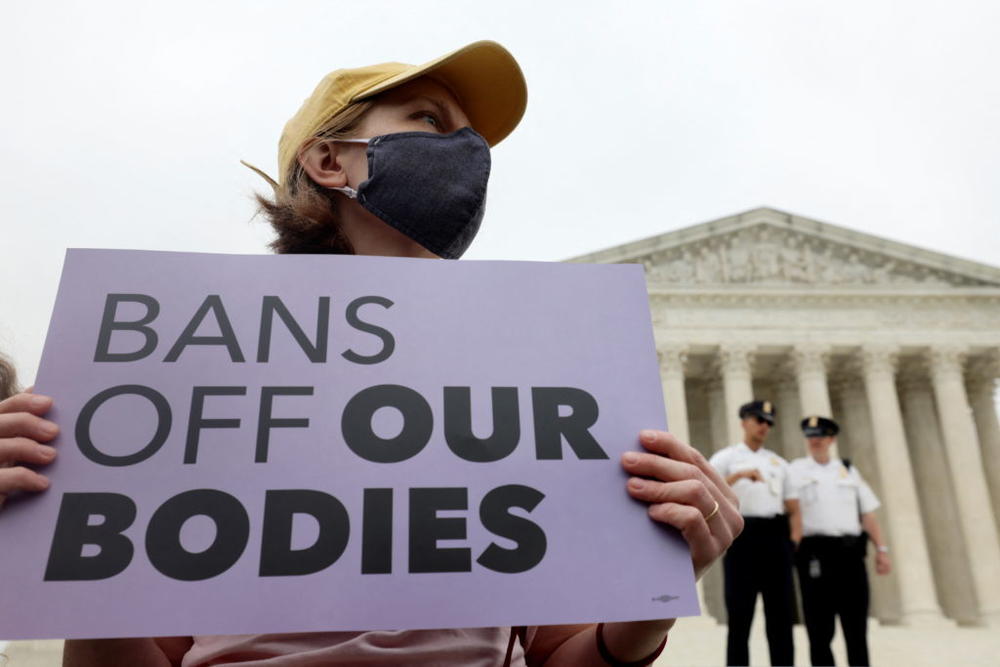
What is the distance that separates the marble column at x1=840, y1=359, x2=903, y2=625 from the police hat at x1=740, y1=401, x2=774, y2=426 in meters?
19.3

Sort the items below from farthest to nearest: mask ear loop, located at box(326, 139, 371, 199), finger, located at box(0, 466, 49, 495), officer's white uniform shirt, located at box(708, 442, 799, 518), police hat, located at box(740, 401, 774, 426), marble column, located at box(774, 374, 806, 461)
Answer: marble column, located at box(774, 374, 806, 461), police hat, located at box(740, 401, 774, 426), officer's white uniform shirt, located at box(708, 442, 799, 518), mask ear loop, located at box(326, 139, 371, 199), finger, located at box(0, 466, 49, 495)

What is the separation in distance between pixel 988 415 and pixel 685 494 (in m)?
33.1

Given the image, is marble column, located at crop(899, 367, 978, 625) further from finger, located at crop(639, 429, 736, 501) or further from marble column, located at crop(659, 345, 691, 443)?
finger, located at crop(639, 429, 736, 501)

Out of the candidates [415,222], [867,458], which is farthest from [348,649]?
[867,458]

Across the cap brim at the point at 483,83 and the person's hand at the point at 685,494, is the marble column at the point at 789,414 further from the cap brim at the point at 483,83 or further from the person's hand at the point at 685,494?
the person's hand at the point at 685,494

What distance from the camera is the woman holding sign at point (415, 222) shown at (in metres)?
1.71

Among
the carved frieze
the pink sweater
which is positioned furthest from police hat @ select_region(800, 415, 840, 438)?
the carved frieze

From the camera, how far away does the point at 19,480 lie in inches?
62.1

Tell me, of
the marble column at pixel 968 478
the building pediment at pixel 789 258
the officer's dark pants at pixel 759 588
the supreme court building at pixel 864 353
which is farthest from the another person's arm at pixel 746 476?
the marble column at pixel 968 478

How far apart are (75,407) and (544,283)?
1201 mm

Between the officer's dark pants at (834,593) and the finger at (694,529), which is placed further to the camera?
the officer's dark pants at (834,593)

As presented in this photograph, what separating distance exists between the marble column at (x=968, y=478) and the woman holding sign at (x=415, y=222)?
95.1 ft

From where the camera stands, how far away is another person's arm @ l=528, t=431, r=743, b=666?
1.72 meters

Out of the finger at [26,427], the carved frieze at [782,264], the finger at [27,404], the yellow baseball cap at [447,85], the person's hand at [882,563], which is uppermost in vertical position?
the carved frieze at [782,264]
